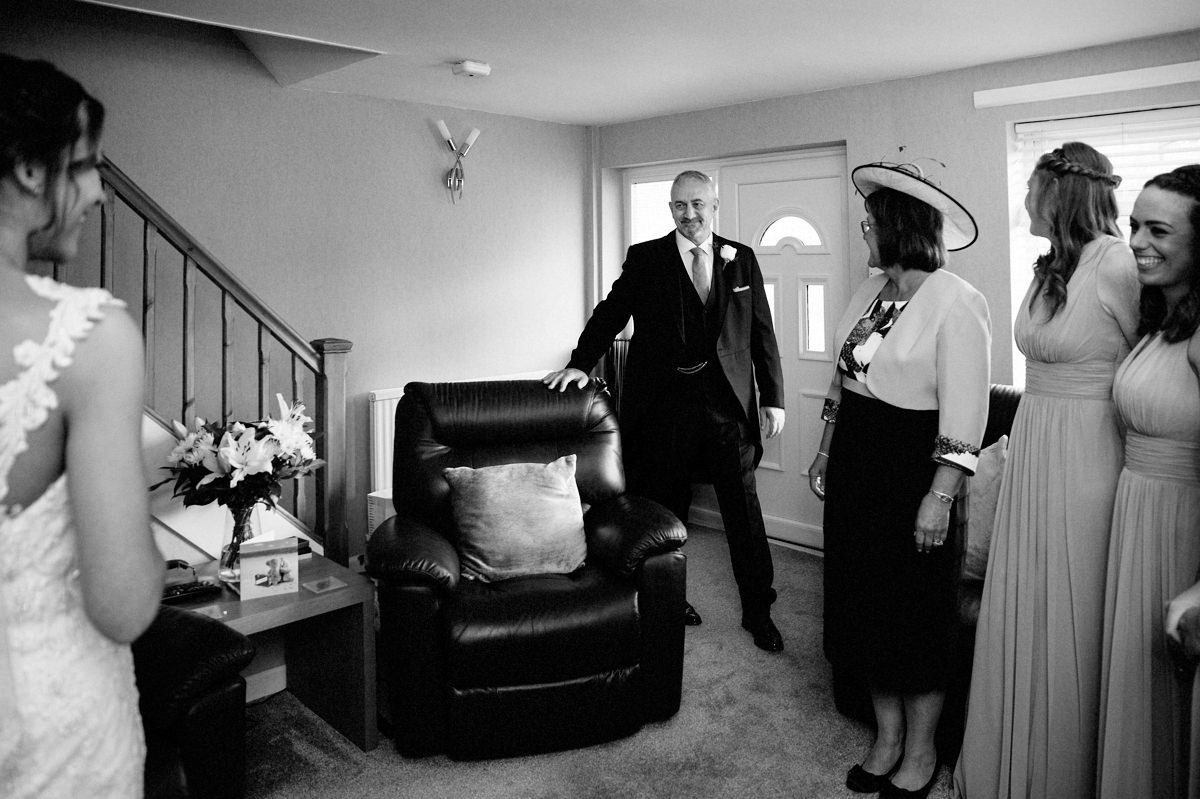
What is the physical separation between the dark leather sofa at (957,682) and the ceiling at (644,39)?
5.91ft

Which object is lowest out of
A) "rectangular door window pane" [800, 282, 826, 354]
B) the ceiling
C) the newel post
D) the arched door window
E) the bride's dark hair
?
the newel post

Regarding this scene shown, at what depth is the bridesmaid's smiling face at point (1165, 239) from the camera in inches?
63.0

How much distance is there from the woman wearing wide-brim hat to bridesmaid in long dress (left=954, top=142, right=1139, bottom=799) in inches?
5.4

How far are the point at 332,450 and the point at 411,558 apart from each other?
31.0 inches

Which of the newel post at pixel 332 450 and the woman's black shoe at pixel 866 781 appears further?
the newel post at pixel 332 450

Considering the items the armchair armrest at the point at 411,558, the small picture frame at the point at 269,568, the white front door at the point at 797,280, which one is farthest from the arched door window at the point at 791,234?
the small picture frame at the point at 269,568

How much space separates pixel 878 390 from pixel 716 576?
208cm

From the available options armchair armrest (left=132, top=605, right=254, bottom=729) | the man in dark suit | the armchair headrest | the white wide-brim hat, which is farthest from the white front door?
armchair armrest (left=132, top=605, right=254, bottom=729)

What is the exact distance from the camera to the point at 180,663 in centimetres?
176

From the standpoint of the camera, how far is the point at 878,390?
2.13 meters

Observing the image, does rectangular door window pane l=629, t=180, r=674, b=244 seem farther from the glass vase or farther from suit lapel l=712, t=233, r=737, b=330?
the glass vase

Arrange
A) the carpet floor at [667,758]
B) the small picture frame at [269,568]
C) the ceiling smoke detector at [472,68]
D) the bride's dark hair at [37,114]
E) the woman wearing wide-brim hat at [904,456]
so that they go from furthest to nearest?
the ceiling smoke detector at [472,68]
the small picture frame at [269,568]
the carpet floor at [667,758]
the woman wearing wide-brim hat at [904,456]
the bride's dark hair at [37,114]

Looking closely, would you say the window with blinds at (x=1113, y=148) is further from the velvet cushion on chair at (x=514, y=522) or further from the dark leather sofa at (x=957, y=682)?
the velvet cushion on chair at (x=514, y=522)

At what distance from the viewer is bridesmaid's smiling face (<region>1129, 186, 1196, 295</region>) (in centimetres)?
160
